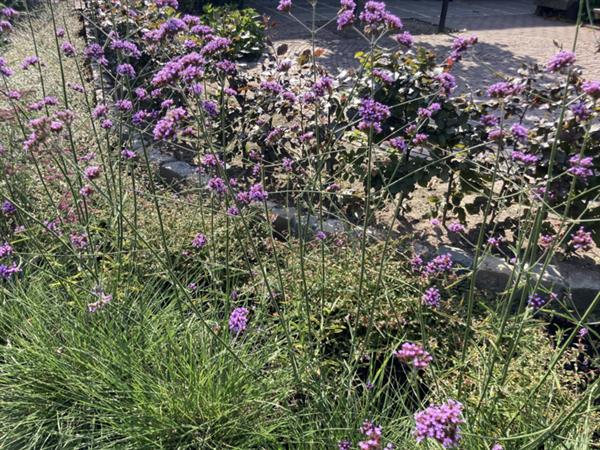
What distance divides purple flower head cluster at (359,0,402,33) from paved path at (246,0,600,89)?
15.5ft

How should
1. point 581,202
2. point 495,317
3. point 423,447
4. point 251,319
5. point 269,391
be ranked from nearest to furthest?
1. point 423,447
2. point 269,391
3. point 495,317
4. point 251,319
5. point 581,202

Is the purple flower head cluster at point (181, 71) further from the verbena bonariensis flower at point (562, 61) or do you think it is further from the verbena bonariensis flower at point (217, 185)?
the verbena bonariensis flower at point (562, 61)

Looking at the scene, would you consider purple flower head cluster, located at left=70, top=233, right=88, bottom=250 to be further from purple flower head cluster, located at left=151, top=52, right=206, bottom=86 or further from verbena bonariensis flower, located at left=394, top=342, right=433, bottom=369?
verbena bonariensis flower, located at left=394, top=342, right=433, bottom=369

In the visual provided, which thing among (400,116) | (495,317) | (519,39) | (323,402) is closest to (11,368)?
(323,402)

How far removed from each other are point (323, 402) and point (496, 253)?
182cm

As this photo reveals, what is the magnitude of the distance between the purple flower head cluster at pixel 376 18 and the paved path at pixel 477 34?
4725 mm

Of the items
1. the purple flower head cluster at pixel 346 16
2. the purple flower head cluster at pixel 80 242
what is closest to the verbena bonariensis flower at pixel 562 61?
the purple flower head cluster at pixel 346 16

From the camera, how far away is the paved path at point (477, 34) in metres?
8.95

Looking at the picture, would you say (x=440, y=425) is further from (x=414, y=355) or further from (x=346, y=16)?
(x=346, y=16)

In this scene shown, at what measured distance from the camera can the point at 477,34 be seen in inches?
459

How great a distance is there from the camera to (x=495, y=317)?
8.38 ft

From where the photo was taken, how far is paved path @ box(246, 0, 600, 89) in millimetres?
8953

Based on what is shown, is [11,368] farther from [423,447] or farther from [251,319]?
[423,447]

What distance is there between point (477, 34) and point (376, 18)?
1064 cm
